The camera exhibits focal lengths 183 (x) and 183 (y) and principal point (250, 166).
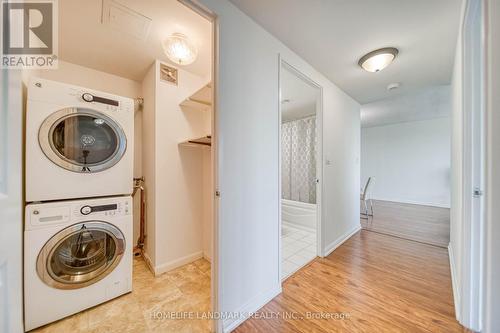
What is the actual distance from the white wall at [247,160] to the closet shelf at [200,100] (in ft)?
1.57

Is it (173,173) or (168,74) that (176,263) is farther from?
(168,74)

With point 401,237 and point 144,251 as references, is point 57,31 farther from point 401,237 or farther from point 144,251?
point 401,237

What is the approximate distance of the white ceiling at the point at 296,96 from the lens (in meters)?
2.40

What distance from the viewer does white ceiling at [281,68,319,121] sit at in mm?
2401

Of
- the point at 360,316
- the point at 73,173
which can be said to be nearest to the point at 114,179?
the point at 73,173

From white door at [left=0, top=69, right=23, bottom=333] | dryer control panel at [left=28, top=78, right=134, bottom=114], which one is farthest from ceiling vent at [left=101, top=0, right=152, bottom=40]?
white door at [left=0, top=69, right=23, bottom=333]

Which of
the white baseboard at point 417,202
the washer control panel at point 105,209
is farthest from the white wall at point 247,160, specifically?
the white baseboard at point 417,202

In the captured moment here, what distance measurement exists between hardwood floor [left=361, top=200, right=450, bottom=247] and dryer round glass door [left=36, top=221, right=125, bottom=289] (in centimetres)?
377

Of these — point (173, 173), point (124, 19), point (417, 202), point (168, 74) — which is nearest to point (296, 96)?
point (168, 74)

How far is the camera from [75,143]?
1.44m

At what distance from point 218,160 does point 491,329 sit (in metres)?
1.33

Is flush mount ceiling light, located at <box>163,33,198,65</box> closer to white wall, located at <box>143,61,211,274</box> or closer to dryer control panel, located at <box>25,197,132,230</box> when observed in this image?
white wall, located at <box>143,61,211,274</box>

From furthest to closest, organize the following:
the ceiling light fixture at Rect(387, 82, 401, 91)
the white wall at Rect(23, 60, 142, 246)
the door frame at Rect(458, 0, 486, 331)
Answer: the ceiling light fixture at Rect(387, 82, 401, 91)
the white wall at Rect(23, 60, 142, 246)
the door frame at Rect(458, 0, 486, 331)

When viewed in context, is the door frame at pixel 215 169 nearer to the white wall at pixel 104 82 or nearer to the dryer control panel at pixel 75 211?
the dryer control panel at pixel 75 211
